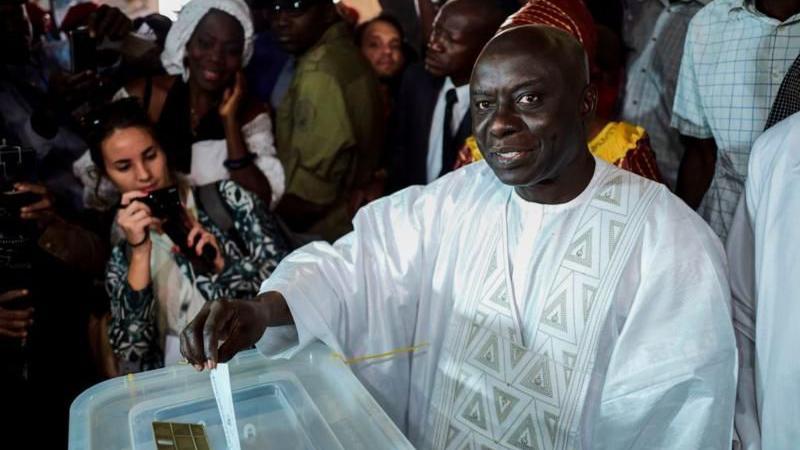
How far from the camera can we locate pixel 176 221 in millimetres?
2604

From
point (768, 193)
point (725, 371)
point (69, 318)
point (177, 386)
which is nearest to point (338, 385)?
point (177, 386)

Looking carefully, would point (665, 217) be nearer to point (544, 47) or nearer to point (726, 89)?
point (544, 47)

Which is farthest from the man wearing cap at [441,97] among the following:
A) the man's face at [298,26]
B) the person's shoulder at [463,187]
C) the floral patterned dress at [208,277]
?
the person's shoulder at [463,187]

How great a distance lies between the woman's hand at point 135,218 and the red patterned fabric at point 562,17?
1447mm

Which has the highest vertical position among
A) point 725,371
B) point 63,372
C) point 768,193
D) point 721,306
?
point 768,193

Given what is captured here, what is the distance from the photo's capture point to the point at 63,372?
2.75 m

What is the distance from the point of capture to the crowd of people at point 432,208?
145 cm

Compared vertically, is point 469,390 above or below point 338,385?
below

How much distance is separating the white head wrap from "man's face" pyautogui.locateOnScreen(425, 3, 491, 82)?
852 mm

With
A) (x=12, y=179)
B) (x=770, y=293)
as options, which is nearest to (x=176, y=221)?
(x=12, y=179)

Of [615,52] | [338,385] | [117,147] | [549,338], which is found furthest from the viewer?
[615,52]

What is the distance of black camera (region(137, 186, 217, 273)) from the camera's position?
256cm

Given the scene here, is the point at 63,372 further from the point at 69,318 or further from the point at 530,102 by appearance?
the point at 530,102

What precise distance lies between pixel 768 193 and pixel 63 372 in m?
2.53
